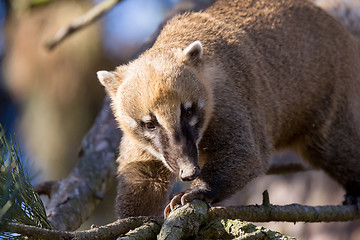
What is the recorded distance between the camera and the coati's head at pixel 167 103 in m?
2.88

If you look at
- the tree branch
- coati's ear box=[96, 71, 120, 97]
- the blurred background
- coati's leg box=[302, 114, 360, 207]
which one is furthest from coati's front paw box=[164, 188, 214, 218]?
the blurred background

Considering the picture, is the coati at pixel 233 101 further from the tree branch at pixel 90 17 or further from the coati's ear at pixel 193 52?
the tree branch at pixel 90 17

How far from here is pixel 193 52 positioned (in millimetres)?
3270

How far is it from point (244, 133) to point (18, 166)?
5.60ft

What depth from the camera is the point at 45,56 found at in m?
10.1

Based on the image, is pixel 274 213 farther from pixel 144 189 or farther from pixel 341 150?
pixel 341 150

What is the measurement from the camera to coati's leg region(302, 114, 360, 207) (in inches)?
166

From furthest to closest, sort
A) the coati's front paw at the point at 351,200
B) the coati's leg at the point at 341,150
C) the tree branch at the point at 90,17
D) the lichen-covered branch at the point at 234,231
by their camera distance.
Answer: the tree branch at the point at 90,17 < the coati's leg at the point at 341,150 < the coati's front paw at the point at 351,200 < the lichen-covered branch at the point at 234,231

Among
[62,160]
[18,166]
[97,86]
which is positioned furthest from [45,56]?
[18,166]

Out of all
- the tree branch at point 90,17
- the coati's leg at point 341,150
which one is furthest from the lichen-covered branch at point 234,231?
the tree branch at point 90,17

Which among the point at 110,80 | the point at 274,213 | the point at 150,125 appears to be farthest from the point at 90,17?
the point at 274,213

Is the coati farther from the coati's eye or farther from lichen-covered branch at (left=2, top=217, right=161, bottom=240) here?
lichen-covered branch at (left=2, top=217, right=161, bottom=240)

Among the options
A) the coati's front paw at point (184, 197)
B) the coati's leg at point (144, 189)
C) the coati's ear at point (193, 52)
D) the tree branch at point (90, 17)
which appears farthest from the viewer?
the tree branch at point (90, 17)

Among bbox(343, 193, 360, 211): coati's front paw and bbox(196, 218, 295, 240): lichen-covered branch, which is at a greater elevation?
bbox(196, 218, 295, 240): lichen-covered branch
